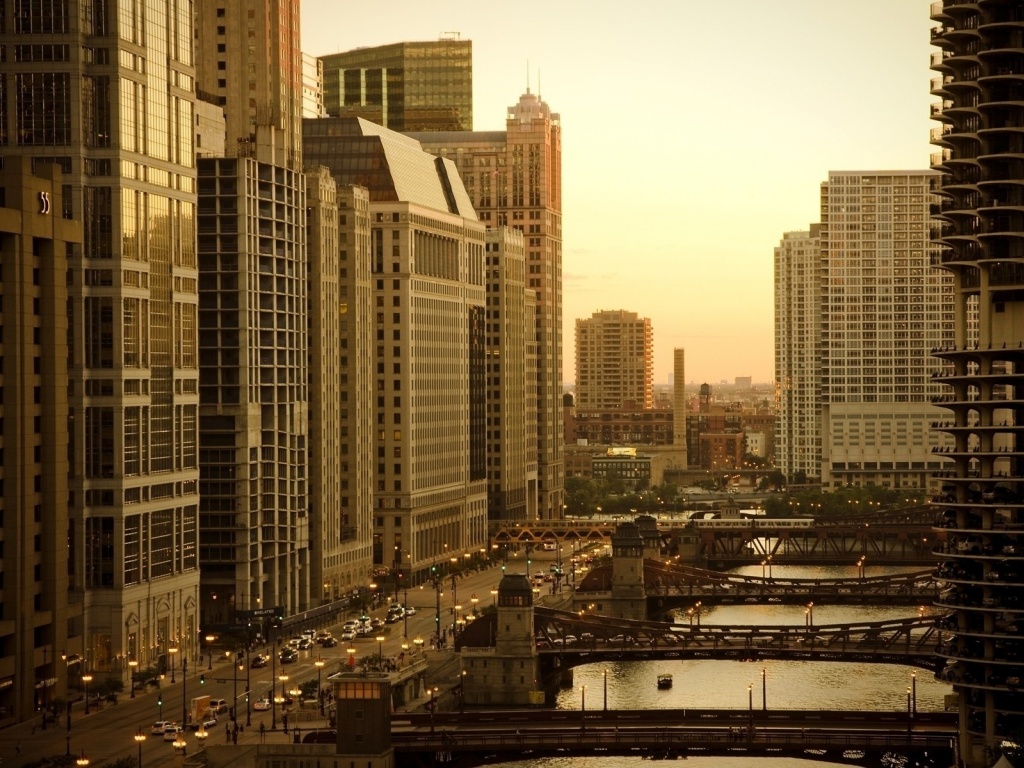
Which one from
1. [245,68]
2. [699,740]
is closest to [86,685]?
[699,740]

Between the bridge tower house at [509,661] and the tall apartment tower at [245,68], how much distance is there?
4716 cm

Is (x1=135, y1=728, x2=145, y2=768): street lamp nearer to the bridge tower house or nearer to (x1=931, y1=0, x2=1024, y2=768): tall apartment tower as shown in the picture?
the bridge tower house

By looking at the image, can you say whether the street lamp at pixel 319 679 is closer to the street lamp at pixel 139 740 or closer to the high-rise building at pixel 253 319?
the street lamp at pixel 139 740

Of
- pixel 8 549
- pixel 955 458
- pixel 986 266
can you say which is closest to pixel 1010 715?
pixel 955 458

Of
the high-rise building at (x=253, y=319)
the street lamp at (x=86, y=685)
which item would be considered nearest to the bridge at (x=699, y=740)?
the street lamp at (x=86, y=685)

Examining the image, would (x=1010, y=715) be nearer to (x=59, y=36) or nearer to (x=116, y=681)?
(x=116, y=681)

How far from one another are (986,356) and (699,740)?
31863mm

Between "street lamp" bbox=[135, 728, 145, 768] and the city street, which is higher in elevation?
"street lamp" bbox=[135, 728, 145, 768]

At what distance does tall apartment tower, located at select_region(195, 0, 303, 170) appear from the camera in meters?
186

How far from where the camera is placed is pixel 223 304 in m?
180

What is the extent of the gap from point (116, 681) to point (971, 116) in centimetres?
7604

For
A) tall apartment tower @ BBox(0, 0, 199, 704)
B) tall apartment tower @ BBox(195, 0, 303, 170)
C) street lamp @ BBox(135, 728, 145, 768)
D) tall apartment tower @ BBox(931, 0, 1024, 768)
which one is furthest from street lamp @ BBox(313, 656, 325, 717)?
tall apartment tower @ BBox(931, 0, 1024, 768)

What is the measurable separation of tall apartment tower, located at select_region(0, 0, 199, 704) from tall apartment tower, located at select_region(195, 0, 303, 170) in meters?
24.4

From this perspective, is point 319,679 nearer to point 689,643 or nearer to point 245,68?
point 689,643
